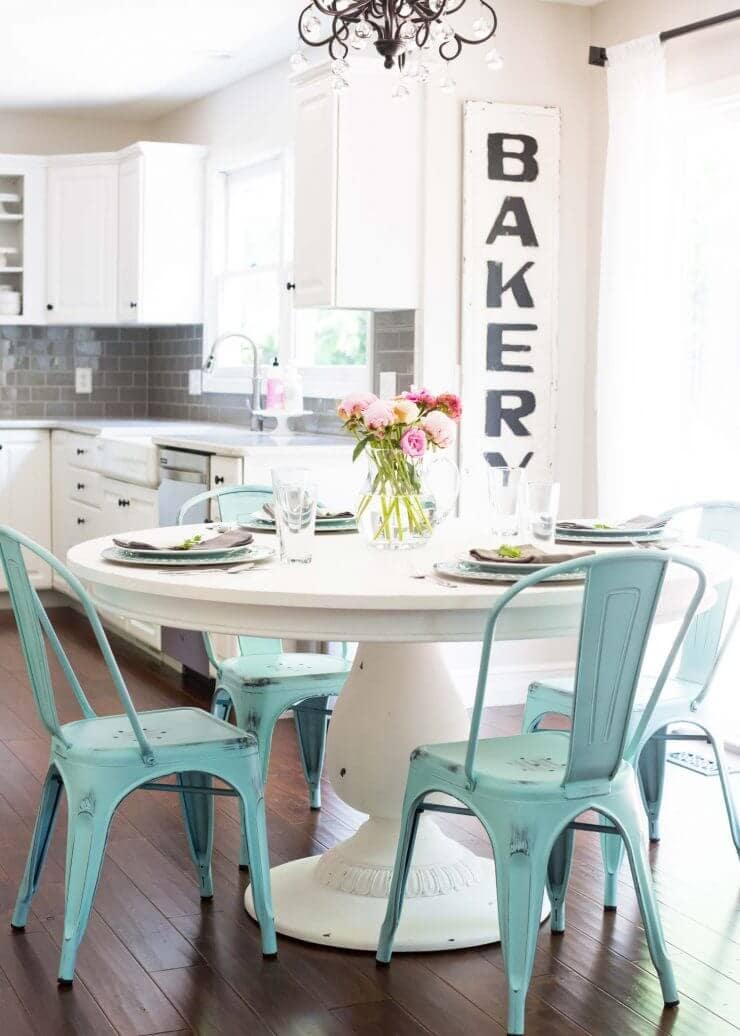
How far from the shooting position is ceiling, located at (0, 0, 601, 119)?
5094mm

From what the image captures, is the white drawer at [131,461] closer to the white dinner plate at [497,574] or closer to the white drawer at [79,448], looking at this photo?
the white drawer at [79,448]

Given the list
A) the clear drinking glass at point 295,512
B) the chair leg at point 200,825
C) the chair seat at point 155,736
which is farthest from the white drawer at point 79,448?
the clear drinking glass at point 295,512

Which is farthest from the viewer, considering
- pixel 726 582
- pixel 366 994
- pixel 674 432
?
pixel 674 432

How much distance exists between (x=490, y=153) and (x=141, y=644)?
2.50 m

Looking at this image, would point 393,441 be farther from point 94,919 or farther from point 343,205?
point 343,205

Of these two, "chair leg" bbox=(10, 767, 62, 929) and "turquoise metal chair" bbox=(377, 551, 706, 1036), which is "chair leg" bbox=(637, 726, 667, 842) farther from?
"chair leg" bbox=(10, 767, 62, 929)

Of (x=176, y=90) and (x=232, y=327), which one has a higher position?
(x=176, y=90)

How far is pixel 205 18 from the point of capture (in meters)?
5.21

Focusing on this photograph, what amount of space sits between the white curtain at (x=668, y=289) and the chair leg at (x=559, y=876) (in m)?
1.97

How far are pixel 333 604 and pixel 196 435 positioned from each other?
126 inches

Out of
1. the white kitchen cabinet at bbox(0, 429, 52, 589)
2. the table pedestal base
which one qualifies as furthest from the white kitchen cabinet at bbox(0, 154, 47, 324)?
the table pedestal base

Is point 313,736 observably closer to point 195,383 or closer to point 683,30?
point 683,30

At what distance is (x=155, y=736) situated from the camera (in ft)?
8.88

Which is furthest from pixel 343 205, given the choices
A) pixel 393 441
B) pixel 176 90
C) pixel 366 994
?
pixel 366 994
